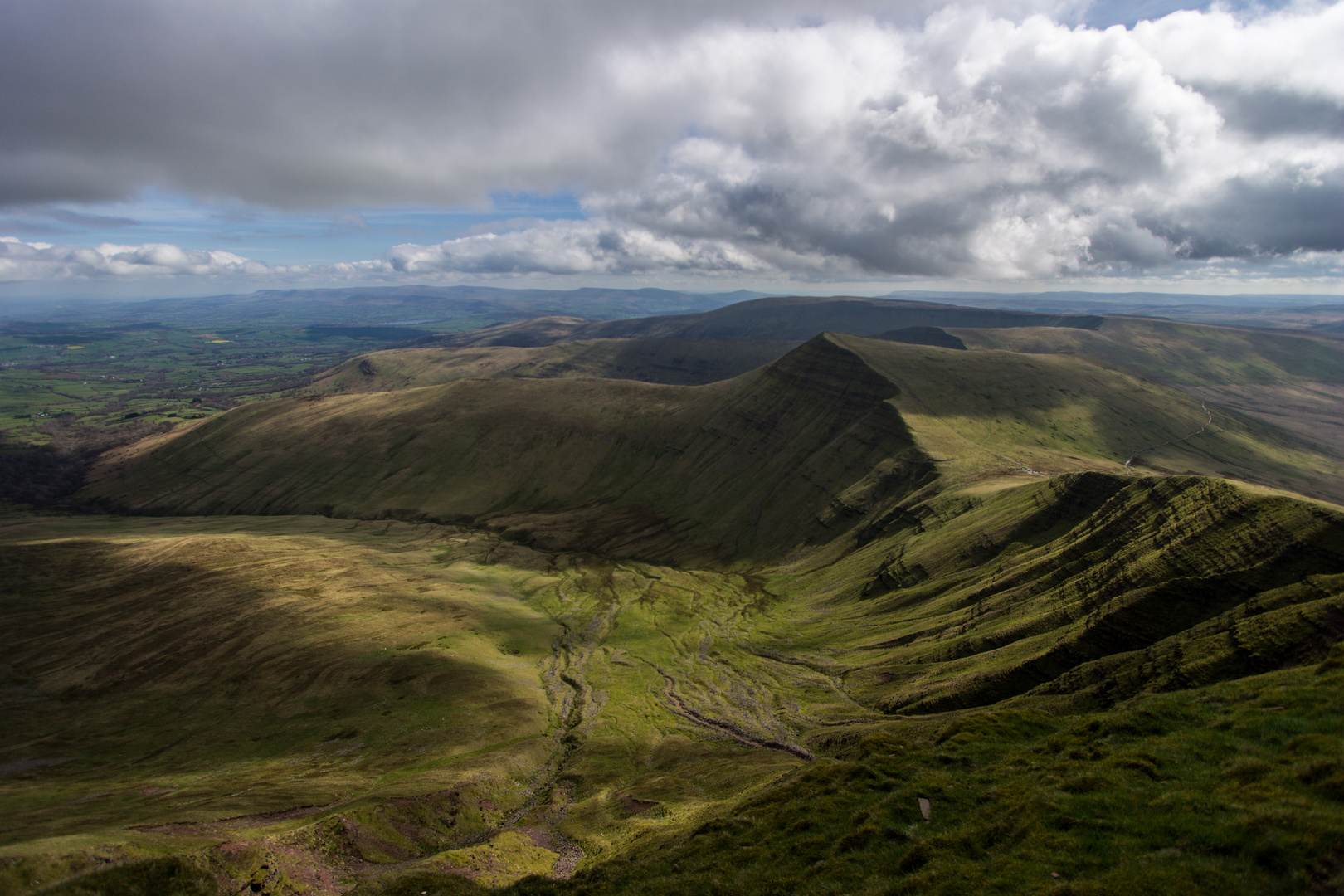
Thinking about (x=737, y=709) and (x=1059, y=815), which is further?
(x=737, y=709)

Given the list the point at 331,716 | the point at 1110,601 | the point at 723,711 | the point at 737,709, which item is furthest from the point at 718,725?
the point at 331,716

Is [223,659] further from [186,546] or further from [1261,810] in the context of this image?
[1261,810]

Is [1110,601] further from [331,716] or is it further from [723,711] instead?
[331,716]

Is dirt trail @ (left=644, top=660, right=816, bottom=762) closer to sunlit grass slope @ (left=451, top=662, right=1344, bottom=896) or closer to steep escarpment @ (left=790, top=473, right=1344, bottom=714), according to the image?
steep escarpment @ (left=790, top=473, right=1344, bottom=714)

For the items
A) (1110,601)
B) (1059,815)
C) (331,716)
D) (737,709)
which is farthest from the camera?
(737,709)

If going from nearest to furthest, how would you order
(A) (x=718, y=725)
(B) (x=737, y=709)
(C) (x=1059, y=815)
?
(C) (x=1059, y=815), (A) (x=718, y=725), (B) (x=737, y=709)

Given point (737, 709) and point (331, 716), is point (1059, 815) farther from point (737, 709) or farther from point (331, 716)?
point (331, 716)

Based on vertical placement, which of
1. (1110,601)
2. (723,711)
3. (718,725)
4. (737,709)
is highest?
(1110,601)

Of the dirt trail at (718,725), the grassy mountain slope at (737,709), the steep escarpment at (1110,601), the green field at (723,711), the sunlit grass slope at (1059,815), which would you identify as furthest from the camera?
the dirt trail at (718,725)

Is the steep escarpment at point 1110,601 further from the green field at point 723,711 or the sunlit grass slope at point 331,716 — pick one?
the sunlit grass slope at point 331,716

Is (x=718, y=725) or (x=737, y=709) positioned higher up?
(x=718, y=725)

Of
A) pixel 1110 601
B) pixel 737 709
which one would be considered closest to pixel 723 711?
pixel 737 709

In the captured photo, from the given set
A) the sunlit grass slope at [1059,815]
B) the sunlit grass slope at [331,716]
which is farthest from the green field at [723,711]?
the sunlit grass slope at [331,716]
